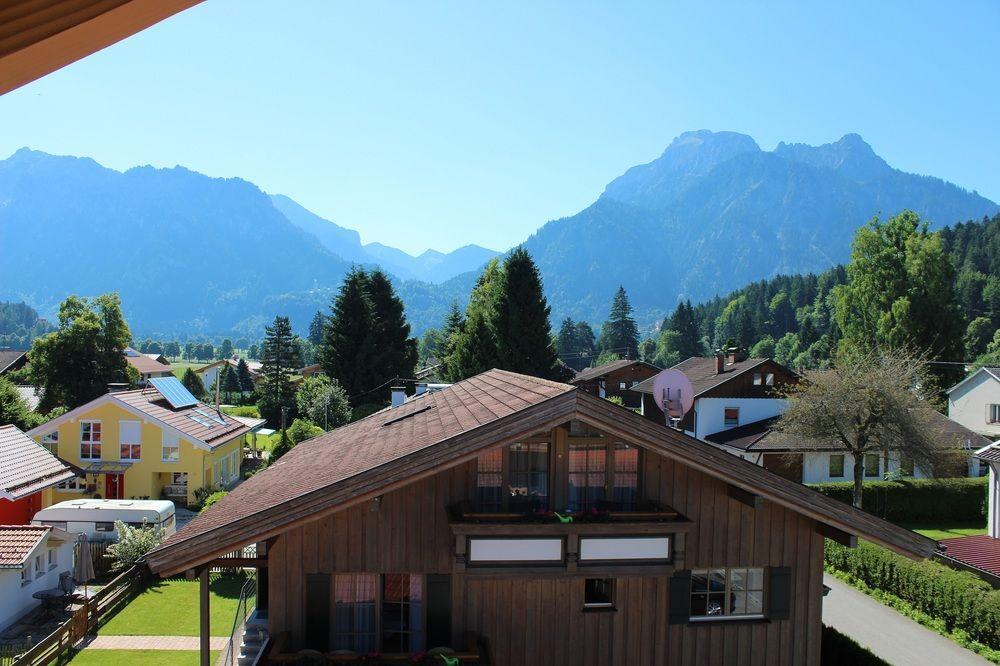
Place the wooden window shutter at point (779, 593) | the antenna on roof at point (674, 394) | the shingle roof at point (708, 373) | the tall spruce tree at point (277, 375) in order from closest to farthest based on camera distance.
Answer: the wooden window shutter at point (779, 593), the antenna on roof at point (674, 394), the shingle roof at point (708, 373), the tall spruce tree at point (277, 375)

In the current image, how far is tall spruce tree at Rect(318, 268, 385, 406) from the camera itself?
5628 cm

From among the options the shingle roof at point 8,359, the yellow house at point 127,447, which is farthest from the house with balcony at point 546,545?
the shingle roof at point 8,359

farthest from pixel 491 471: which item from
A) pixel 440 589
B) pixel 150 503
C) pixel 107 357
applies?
pixel 107 357

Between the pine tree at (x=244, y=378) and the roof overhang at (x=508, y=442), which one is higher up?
the roof overhang at (x=508, y=442)

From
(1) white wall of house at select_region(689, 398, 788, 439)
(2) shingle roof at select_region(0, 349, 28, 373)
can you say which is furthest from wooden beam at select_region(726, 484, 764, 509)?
(2) shingle roof at select_region(0, 349, 28, 373)

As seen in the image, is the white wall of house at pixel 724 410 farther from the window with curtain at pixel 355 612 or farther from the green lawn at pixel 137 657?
the window with curtain at pixel 355 612

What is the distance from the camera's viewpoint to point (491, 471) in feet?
35.5

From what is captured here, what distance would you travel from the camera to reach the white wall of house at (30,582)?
1878 cm

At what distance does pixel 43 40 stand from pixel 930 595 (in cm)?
2527

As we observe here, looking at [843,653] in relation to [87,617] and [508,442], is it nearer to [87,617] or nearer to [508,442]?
[508,442]

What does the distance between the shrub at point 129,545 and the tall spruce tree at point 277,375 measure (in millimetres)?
37696

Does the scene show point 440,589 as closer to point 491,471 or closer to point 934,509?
point 491,471

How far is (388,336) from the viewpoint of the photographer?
59906 mm

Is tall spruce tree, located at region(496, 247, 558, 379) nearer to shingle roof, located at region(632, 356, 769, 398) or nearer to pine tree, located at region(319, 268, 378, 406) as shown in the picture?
shingle roof, located at region(632, 356, 769, 398)
